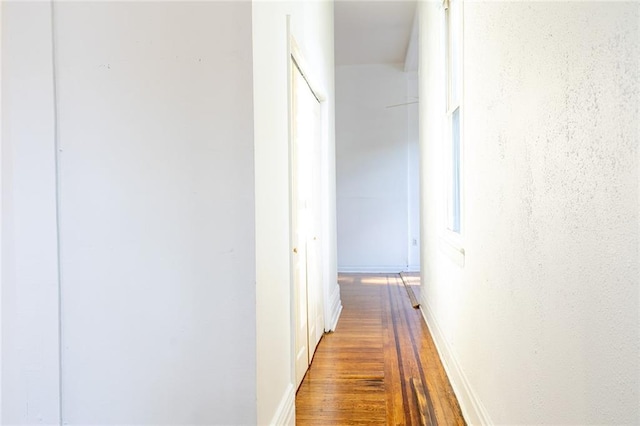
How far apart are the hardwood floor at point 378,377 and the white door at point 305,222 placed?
168mm

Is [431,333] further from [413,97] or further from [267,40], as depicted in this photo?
[413,97]

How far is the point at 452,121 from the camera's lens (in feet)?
10.1

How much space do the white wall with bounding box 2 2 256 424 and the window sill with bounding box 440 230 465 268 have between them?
1.37 m

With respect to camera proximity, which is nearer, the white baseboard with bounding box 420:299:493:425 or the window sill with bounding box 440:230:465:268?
the white baseboard with bounding box 420:299:493:425

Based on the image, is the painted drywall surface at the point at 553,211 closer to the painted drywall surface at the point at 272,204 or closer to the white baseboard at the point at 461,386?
the white baseboard at the point at 461,386

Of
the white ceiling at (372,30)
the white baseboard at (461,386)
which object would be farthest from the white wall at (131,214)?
the white ceiling at (372,30)

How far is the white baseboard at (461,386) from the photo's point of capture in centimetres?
206

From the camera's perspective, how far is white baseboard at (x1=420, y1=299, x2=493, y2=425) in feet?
6.77

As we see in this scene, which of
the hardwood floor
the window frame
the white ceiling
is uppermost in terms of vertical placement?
the white ceiling

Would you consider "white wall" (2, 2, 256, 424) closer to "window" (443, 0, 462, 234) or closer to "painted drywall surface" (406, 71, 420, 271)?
"window" (443, 0, 462, 234)

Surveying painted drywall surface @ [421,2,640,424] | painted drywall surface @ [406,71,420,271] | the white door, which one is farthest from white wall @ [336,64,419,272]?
painted drywall surface @ [421,2,640,424]

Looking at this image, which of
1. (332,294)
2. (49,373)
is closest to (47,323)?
(49,373)

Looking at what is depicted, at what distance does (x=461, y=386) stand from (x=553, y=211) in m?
1.53

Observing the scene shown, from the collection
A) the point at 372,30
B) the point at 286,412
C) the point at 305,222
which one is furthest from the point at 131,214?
the point at 372,30
